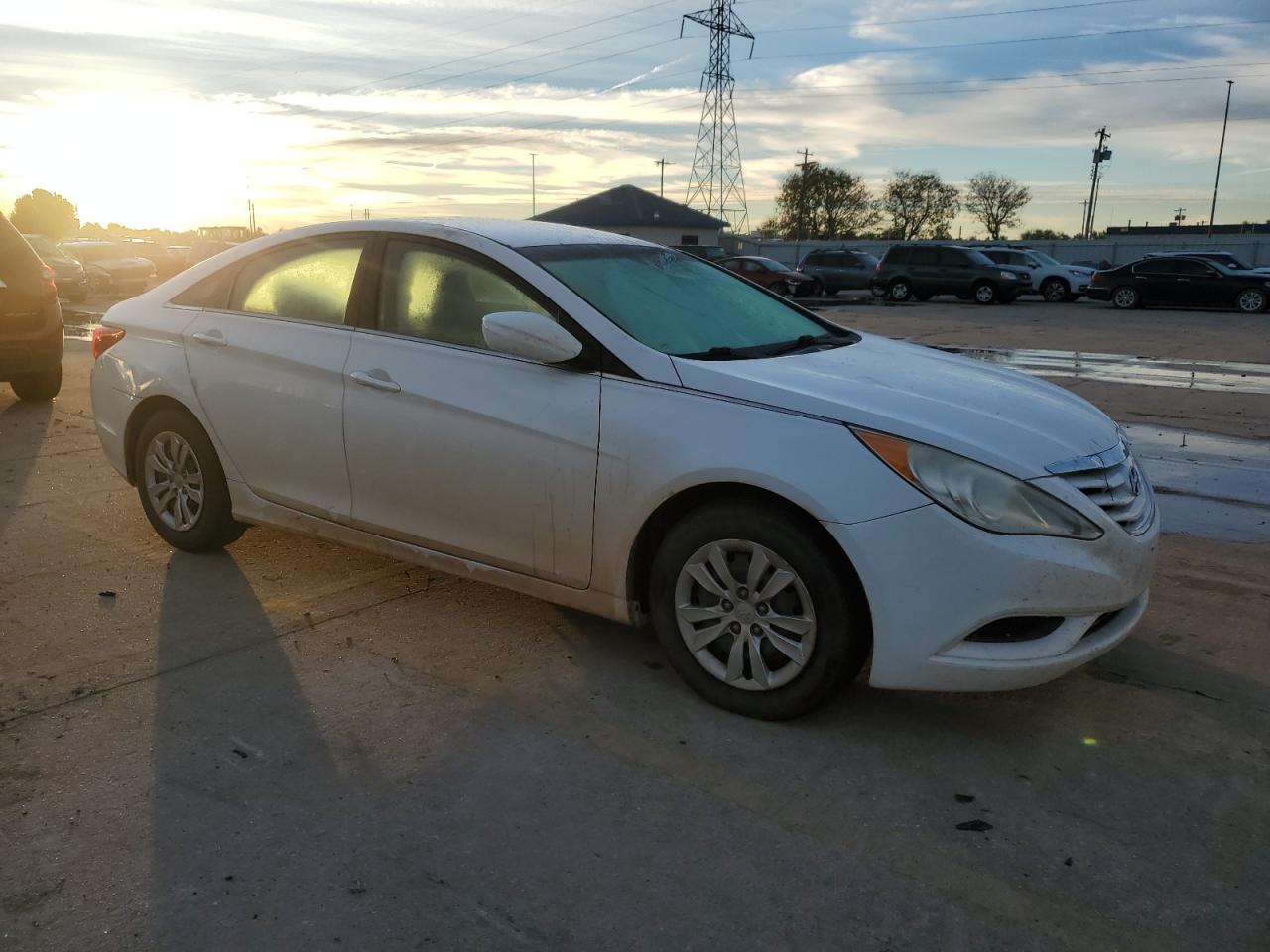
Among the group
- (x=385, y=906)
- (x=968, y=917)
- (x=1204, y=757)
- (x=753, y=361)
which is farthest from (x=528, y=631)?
(x=1204, y=757)

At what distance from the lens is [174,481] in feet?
16.2

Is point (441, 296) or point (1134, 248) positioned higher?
point (1134, 248)

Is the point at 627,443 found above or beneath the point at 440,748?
above

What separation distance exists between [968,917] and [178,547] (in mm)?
3945

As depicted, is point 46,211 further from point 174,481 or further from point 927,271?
point 174,481

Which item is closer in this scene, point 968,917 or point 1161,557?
point 968,917

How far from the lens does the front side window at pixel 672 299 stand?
3.80 meters

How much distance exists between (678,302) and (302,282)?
167 cm

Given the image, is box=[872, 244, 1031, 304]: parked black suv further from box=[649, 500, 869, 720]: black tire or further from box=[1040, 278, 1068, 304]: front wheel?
box=[649, 500, 869, 720]: black tire

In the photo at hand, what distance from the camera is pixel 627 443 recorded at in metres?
3.47

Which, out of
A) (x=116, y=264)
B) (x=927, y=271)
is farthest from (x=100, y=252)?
(x=927, y=271)

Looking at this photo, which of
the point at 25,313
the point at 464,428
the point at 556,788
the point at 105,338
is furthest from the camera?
the point at 25,313

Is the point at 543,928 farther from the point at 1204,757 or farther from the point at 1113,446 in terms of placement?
the point at 1113,446

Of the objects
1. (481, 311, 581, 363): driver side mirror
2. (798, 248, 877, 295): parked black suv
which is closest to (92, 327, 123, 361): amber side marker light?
(481, 311, 581, 363): driver side mirror
